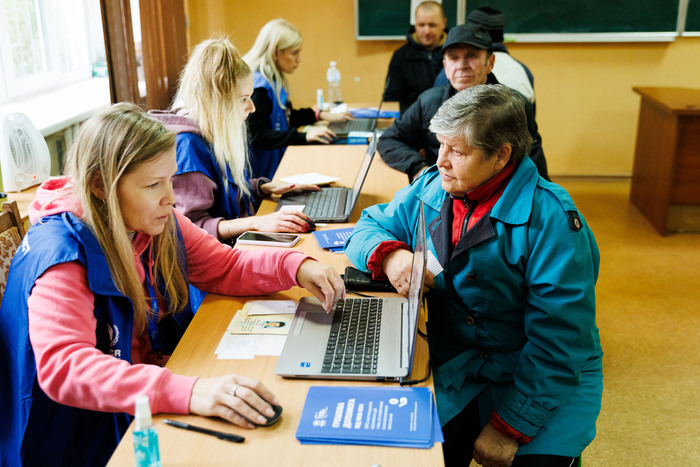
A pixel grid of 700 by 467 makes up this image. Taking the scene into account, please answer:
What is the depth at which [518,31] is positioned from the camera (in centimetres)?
514

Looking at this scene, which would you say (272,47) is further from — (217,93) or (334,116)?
(217,93)

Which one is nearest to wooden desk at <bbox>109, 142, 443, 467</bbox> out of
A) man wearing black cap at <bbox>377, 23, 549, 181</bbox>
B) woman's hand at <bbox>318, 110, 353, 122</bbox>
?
man wearing black cap at <bbox>377, 23, 549, 181</bbox>

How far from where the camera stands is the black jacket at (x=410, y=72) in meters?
4.59

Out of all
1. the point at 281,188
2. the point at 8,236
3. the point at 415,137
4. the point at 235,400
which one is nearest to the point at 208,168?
the point at 281,188

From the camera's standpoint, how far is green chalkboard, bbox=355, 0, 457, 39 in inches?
204

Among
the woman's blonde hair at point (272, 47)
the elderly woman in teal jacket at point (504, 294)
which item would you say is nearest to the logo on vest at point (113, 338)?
the elderly woman in teal jacket at point (504, 294)

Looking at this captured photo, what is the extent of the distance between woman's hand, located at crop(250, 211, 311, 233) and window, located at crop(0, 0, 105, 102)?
5.25 feet

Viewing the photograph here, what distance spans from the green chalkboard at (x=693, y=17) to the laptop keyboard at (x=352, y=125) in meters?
2.79

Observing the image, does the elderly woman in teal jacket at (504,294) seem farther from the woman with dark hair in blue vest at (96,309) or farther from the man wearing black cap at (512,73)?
the man wearing black cap at (512,73)

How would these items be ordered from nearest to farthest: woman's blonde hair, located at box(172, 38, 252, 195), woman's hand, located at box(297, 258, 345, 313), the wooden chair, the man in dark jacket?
1. woman's hand, located at box(297, 258, 345, 313)
2. the wooden chair
3. woman's blonde hair, located at box(172, 38, 252, 195)
4. the man in dark jacket

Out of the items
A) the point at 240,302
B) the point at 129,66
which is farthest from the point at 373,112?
the point at 240,302

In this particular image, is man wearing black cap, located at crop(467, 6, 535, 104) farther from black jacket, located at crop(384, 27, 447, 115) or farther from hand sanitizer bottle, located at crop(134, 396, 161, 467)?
hand sanitizer bottle, located at crop(134, 396, 161, 467)

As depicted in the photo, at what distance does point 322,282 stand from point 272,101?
2.08 m

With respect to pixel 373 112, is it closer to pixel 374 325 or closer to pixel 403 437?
pixel 374 325
